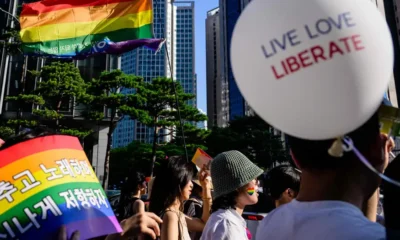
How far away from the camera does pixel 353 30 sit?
95cm

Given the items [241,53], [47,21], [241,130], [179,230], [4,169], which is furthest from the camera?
[241,130]

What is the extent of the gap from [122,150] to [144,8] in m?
30.6

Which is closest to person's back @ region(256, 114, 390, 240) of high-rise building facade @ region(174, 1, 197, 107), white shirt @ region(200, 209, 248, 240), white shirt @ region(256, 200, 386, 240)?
white shirt @ region(256, 200, 386, 240)

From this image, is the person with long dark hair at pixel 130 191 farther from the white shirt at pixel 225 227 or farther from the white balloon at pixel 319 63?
the white balloon at pixel 319 63

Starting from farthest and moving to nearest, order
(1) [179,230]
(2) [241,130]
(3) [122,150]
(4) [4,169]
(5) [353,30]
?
(3) [122,150] < (2) [241,130] < (1) [179,230] < (4) [4,169] < (5) [353,30]

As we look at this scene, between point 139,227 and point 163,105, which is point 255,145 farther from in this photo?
point 139,227

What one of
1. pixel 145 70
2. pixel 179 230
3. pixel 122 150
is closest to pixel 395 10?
pixel 122 150

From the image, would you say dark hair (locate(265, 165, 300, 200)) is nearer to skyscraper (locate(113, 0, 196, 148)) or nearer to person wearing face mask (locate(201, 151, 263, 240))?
person wearing face mask (locate(201, 151, 263, 240))

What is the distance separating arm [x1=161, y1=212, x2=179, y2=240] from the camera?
202cm

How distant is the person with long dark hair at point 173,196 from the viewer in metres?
2.10

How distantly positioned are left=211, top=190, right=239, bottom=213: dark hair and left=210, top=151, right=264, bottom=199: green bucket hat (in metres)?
0.03

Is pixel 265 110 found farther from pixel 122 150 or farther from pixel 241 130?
pixel 122 150

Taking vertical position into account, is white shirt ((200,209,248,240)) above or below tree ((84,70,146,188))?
below

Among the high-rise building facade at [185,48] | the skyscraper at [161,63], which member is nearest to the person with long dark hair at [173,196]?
the skyscraper at [161,63]
